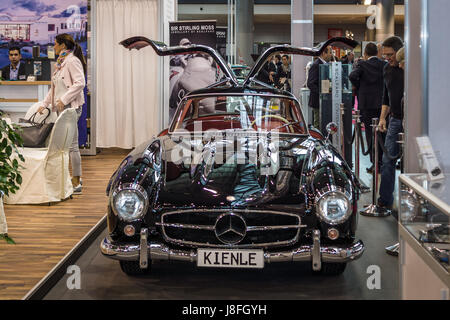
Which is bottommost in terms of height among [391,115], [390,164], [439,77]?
[390,164]

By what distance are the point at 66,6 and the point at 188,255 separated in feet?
25.9

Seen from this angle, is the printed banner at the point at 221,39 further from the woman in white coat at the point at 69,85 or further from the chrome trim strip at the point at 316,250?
the chrome trim strip at the point at 316,250

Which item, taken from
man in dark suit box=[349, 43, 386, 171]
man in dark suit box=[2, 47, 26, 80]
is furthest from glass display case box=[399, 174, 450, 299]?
man in dark suit box=[2, 47, 26, 80]

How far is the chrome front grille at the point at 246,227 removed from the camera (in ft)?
11.5

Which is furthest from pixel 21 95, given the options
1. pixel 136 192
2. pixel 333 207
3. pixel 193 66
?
pixel 333 207

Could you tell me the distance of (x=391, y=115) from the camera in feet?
18.9

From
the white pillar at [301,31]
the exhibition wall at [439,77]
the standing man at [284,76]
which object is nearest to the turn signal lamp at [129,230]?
the exhibition wall at [439,77]

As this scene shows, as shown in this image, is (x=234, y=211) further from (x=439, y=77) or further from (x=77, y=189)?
(x=77, y=189)

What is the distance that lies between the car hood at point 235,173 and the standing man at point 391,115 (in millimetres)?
1574

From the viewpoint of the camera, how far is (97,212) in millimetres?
5891

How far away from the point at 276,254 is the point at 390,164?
2604 mm

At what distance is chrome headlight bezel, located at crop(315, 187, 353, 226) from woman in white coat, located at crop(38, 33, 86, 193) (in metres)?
3.82
